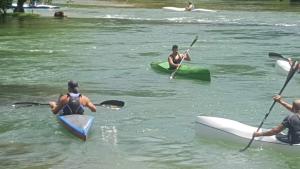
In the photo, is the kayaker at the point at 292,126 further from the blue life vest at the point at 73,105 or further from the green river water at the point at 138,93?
the blue life vest at the point at 73,105

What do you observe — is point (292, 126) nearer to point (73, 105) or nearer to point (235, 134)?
point (235, 134)

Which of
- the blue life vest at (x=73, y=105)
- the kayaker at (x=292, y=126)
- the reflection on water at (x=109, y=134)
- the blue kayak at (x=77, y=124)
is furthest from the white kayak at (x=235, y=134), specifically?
the blue life vest at (x=73, y=105)

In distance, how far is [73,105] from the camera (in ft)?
48.6

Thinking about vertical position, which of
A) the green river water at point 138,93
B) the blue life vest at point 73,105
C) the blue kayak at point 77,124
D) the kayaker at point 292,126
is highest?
the kayaker at point 292,126

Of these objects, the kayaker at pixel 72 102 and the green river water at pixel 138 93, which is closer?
the green river water at pixel 138 93

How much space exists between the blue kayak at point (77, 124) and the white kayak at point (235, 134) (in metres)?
2.56

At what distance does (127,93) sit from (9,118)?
506 cm

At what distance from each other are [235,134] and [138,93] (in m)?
7.73

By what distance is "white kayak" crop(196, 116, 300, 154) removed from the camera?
12562 millimetres

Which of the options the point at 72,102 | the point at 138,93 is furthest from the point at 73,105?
the point at 138,93

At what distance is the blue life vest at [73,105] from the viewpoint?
14.8 metres

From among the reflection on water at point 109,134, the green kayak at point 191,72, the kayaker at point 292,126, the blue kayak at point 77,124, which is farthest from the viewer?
the green kayak at point 191,72

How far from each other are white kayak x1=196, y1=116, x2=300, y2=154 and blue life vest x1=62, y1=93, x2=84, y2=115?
2.94m

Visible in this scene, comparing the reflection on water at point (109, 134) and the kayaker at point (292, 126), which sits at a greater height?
the kayaker at point (292, 126)
